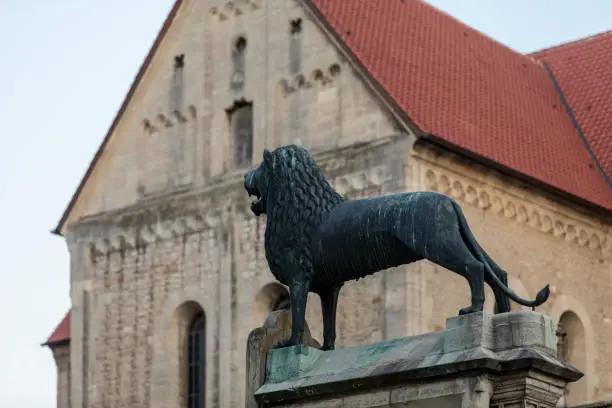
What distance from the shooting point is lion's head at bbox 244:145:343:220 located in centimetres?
1307

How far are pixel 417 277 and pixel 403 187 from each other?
144cm

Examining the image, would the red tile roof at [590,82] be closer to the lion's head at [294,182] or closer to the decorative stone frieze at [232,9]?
the decorative stone frieze at [232,9]

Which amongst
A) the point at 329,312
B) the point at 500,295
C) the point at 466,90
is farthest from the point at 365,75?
the point at 500,295

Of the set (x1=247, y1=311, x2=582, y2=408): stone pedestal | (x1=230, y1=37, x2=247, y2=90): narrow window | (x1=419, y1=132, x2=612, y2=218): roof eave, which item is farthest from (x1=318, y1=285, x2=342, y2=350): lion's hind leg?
(x1=230, y1=37, x2=247, y2=90): narrow window

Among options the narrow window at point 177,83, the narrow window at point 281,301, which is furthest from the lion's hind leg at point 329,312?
the narrow window at point 177,83

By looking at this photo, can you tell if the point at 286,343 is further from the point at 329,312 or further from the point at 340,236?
the point at 340,236

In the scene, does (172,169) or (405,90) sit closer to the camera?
Answer: (405,90)

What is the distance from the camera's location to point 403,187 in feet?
89.2

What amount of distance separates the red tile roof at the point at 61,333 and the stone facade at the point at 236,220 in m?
4.77

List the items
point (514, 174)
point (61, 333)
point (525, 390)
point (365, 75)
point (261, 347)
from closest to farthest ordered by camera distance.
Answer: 1. point (525, 390)
2. point (261, 347)
3. point (365, 75)
4. point (514, 174)
5. point (61, 333)

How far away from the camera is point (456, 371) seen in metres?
11.4

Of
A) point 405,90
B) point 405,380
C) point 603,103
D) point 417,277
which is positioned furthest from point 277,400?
point 603,103

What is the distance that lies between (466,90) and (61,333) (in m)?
11.5

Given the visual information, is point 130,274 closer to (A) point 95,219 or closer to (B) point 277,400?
(A) point 95,219
